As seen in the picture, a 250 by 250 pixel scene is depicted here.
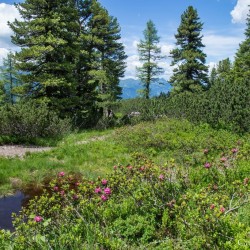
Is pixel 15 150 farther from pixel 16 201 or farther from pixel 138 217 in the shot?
pixel 138 217

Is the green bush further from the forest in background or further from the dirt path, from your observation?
the dirt path

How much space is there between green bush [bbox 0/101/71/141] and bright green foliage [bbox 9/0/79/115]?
2.44 m

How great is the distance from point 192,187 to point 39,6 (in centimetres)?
1782

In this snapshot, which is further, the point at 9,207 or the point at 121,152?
the point at 121,152

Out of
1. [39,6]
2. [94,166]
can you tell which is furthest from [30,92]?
[94,166]

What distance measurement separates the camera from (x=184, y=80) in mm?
34656

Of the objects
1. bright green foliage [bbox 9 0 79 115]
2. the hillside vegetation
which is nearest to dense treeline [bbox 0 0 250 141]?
bright green foliage [bbox 9 0 79 115]

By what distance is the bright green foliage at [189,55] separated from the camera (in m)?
34.2

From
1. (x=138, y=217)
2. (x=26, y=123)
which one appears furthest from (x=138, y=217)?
(x=26, y=123)

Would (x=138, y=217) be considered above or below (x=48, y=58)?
below

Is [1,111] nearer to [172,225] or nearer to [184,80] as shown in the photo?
[172,225]

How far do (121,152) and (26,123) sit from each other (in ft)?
18.7

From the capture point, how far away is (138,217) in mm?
4879

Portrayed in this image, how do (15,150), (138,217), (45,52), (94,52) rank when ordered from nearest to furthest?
(138,217)
(15,150)
(45,52)
(94,52)
